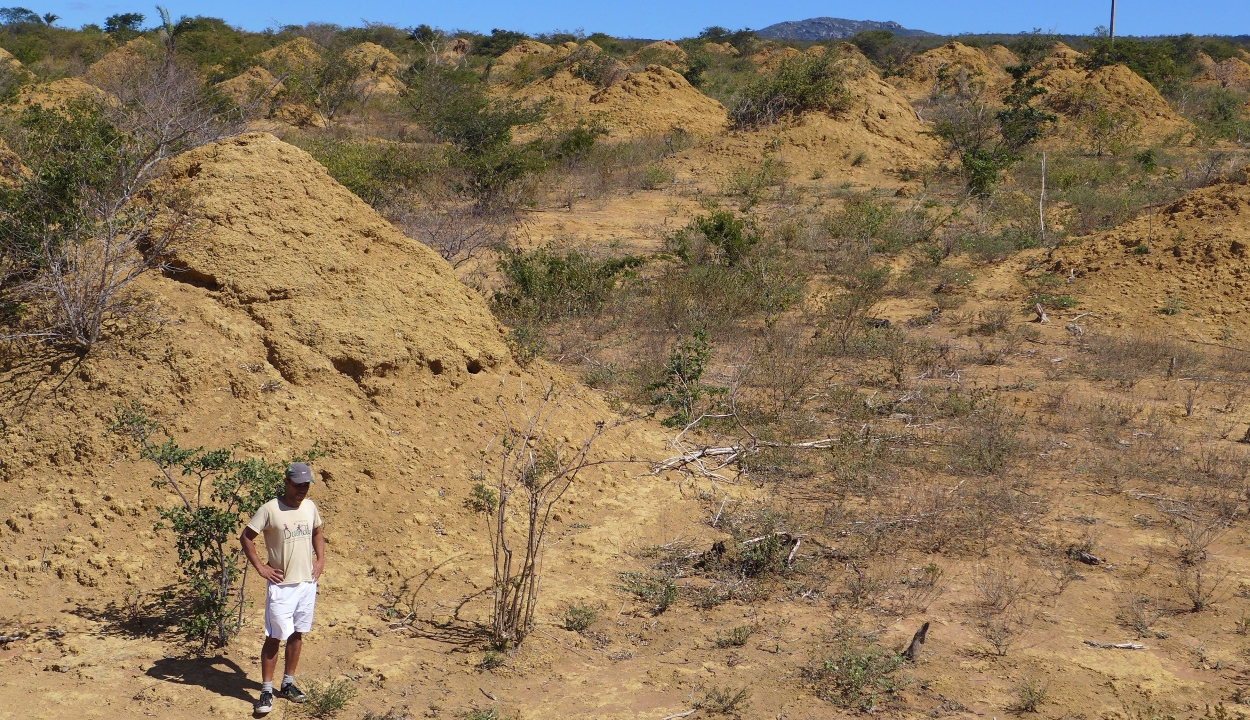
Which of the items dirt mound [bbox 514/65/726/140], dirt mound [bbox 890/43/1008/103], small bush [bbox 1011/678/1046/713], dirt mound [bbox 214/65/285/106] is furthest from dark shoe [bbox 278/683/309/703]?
dirt mound [bbox 890/43/1008/103]

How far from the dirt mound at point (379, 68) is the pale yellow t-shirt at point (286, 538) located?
2058cm

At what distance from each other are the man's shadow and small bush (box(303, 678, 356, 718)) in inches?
7.9

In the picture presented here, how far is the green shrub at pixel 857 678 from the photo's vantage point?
353 centimetres

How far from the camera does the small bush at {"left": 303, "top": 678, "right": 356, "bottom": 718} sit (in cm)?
330

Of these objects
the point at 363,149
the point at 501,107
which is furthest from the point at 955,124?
the point at 363,149

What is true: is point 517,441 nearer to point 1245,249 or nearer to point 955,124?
point 1245,249

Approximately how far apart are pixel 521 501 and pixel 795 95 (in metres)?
14.2

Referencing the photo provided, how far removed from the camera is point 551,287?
838cm

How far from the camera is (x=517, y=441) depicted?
5164 mm

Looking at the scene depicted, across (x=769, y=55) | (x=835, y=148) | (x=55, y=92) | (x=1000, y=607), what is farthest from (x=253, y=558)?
(x=769, y=55)

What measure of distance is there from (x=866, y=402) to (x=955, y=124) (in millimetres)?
11603

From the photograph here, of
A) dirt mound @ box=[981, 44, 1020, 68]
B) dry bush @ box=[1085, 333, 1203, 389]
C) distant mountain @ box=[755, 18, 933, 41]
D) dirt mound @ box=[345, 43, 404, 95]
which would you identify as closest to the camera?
dry bush @ box=[1085, 333, 1203, 389]

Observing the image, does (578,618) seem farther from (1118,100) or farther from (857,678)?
(1118,100)

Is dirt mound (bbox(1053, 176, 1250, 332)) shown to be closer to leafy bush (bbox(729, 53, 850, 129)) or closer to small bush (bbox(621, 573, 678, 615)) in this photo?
small bush (bbox(621, 573, 678, 615))
